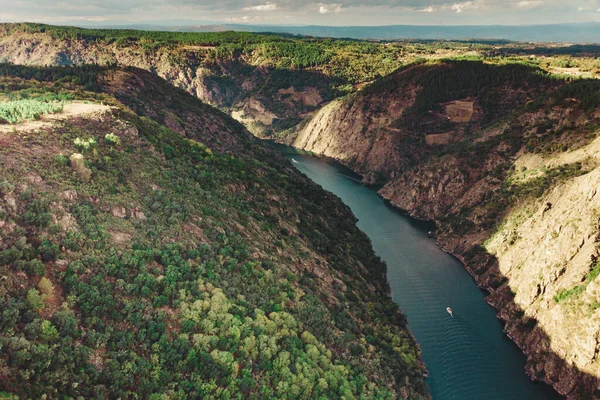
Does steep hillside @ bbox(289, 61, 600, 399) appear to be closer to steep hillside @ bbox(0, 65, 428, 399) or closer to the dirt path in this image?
steep hillside @ bbox(0, 65, 428, 399)

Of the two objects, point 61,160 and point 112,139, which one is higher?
point 112,139

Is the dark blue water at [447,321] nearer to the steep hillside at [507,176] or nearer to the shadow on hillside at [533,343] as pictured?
the shadow on hillside at [533,343]

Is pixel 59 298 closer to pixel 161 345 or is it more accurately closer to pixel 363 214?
pixel 161 345

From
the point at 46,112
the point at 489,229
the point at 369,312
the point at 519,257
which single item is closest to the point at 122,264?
the point at 46,112

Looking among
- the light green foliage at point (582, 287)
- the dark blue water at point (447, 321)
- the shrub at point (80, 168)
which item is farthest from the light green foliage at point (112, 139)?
the light green foliage at point (582, 287)

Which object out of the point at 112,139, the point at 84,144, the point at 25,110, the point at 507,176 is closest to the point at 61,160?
the point at 84,144

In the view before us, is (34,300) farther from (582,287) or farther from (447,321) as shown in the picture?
(582,287)

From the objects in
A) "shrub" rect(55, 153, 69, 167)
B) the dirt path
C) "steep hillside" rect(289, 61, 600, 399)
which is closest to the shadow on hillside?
"steep hillside" rect(289, 61, 600, 399)

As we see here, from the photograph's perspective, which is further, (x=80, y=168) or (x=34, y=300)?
(x=80, y=168)
